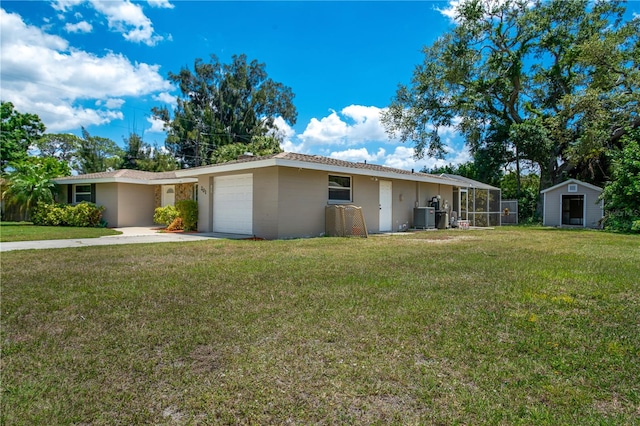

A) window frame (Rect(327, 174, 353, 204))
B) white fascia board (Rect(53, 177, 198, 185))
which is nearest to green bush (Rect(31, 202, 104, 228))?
white fascia board (Rect(53, 177, 198, 185))

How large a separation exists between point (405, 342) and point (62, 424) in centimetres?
248

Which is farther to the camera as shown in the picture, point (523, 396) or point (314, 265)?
point (314, 265)

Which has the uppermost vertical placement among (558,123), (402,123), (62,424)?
(402,123)

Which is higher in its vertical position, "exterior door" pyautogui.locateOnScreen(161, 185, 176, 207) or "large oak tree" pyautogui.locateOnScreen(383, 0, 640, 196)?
"large oak tree" pyautogui.locateOnScreen(383, 0, 640, 196)

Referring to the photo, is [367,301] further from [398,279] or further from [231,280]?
[231,280]

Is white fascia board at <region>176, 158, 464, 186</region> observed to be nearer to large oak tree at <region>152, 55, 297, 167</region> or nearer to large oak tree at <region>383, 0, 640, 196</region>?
large oak tree at <region>383, 0, 640, 196</region>

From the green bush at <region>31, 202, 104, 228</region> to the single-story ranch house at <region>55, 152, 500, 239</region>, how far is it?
0.78m

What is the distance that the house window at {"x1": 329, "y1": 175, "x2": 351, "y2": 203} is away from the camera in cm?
1362

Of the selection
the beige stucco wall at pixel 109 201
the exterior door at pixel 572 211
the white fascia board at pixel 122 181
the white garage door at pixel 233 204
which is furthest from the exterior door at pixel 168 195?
the exterior door at pixel 572 211

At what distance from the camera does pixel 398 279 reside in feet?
18.6

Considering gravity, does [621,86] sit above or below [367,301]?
above

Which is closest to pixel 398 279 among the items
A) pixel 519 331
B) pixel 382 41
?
pixel 519 331

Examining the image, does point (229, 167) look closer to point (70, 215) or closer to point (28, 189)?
point (70, 215)

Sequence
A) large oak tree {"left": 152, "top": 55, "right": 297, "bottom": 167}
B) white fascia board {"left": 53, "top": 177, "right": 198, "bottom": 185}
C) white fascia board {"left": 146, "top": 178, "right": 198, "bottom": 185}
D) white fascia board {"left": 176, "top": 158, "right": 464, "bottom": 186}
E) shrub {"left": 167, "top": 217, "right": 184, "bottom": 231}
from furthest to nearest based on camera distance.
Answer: large oak tree {"left": 152, "top": 55, "right": 297, "bottom": 167}, white fascia board {"left": 146, "top": 178, "right": 198, "bottom": 185}, white fascia board {"left": 53, "top": 177, "right": 198, "bottom": 185}, shrub {"left": 167, "top": 217, "right": 184, "bottom": 231}, white fascia board {"left": 176, "top": 158, "right": 464, "bottom": 186}
